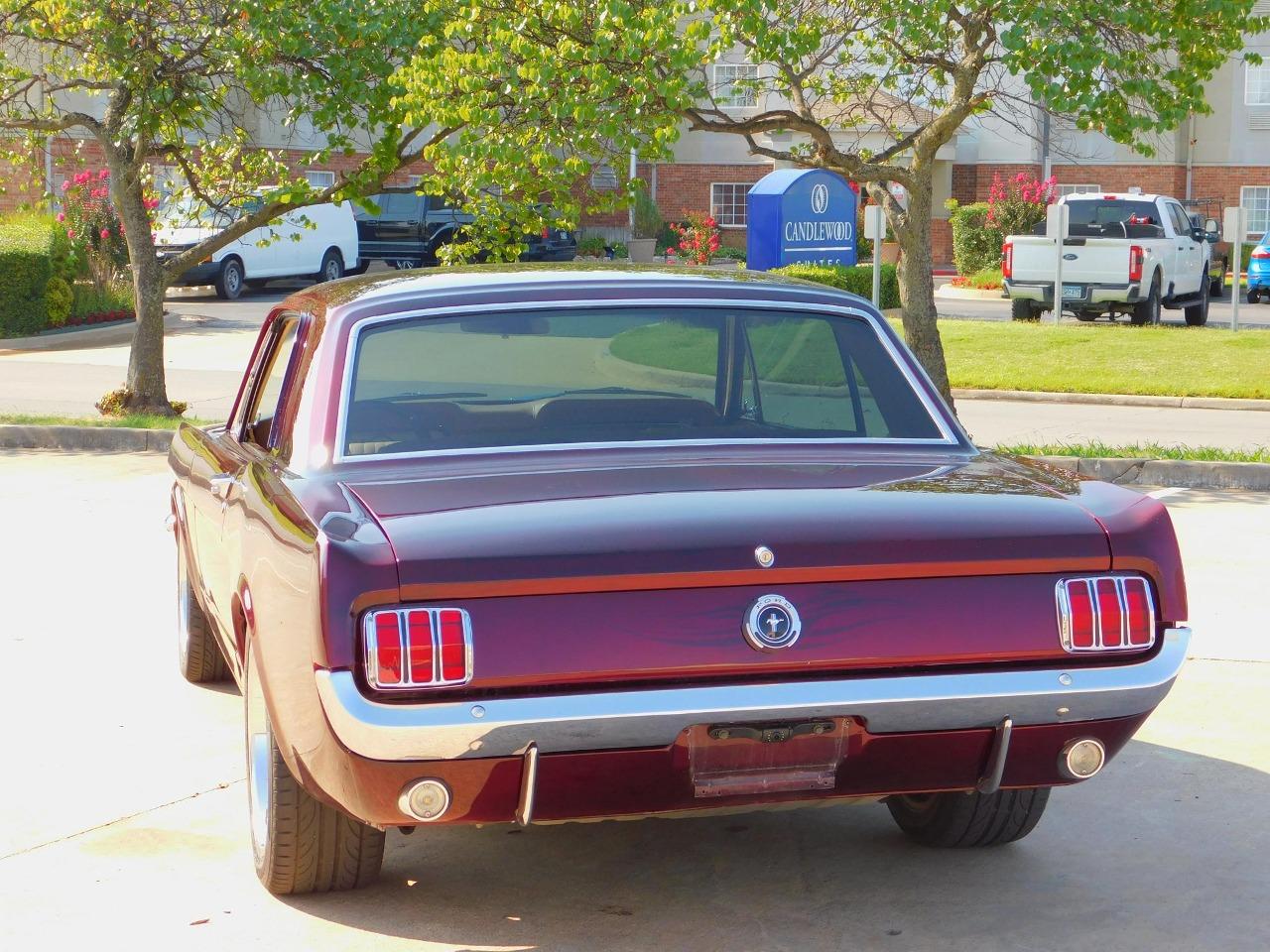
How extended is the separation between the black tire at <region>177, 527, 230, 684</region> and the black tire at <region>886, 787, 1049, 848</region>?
2.90m

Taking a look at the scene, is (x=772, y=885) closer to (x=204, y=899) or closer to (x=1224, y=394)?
(x=204, y=899)

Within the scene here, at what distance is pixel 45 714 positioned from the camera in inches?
248

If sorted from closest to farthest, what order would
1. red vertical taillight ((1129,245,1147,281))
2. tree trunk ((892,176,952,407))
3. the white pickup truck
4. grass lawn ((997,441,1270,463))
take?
grass lawn ((997,441,1270,463)) < tree trunk ((892,176,952,407)) < red vertical taillight ((1129,245,1147,281)) < the white pickup truck

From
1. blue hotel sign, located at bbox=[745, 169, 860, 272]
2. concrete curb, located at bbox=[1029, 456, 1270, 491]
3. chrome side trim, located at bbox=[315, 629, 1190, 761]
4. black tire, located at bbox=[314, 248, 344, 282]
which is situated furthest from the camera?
black tire, located at bbox=[314, 248, 344, 282]

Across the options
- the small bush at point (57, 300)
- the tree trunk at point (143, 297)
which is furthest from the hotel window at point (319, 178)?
the tree trunk at point (143, 297)

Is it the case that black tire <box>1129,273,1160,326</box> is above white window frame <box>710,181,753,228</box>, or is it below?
below

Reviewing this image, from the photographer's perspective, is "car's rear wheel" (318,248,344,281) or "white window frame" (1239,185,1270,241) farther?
"white window frame" (1239,185,1270,241)

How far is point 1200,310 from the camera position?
28094 millimetres

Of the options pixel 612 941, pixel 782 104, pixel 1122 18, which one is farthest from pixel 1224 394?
pixel 782 104

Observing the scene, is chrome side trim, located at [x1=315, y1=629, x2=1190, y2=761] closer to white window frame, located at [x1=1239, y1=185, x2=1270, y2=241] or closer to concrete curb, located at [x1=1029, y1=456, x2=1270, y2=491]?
concrete curb, located at [x1=1029, y1=456, x2=1270, y2=491]

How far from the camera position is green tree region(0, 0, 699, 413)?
1323 cm

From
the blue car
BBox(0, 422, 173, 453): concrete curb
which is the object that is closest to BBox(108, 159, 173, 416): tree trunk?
BBox(0, 422, 173, 453): concrete curb

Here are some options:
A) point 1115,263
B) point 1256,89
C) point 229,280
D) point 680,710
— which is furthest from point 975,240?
point 680,710

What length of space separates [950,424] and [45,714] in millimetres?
3488
